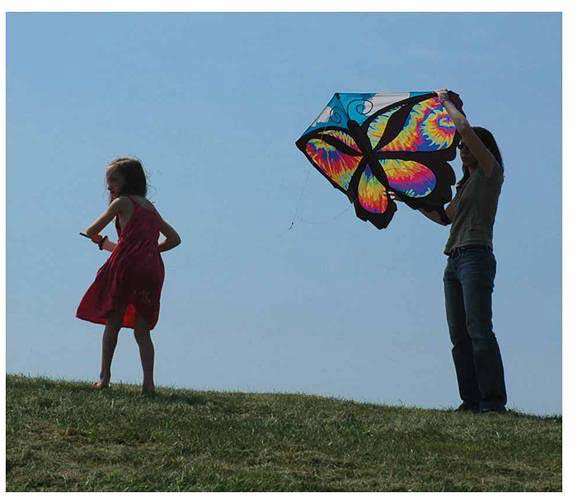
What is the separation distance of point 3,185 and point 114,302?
1365 mm

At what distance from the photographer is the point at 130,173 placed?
1038cm

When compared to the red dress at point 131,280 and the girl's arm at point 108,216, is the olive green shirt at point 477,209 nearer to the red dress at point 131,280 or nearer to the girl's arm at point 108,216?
the red dress at point 131,280

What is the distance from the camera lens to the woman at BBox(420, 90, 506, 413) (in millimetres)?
9914

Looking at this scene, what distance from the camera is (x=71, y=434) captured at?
8.39 meters

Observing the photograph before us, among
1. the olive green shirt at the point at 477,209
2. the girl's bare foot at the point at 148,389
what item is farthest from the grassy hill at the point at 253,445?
the olive green shirt at the point at 477,209

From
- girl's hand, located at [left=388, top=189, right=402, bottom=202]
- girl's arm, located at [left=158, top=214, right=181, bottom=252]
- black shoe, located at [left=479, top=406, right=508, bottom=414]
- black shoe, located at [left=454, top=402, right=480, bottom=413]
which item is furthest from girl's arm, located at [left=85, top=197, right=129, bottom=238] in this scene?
black shoe, located at [left=479, top=406, right=508, bottom=414]

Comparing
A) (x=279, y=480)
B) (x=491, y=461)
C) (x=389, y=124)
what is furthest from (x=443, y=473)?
(x=389, y=124)

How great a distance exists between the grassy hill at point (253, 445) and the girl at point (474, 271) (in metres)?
0.36

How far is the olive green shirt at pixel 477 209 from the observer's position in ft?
32.9

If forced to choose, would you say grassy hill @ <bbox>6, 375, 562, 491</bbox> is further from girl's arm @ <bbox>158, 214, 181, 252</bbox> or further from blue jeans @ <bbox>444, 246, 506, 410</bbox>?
girl's arm @ <bbox>158, 214, 181, 252</bbox>

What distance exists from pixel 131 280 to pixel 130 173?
98cm

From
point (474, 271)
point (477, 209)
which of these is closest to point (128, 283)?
point (474, 271)

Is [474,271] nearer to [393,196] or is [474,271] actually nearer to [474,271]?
[474,271]

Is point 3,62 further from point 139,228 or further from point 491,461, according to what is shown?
point 491,461
